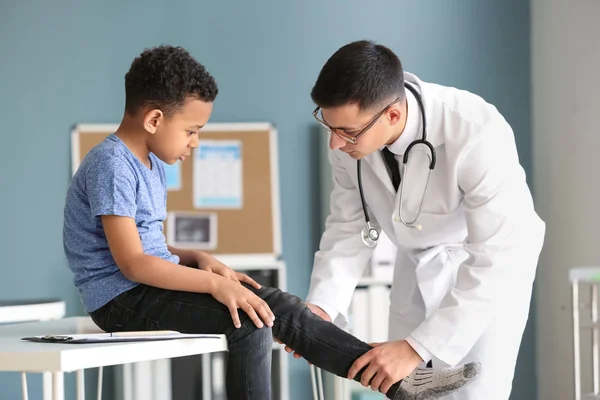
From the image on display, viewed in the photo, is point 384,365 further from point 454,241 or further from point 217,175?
point 217,175

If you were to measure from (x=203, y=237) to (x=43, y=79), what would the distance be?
923 mm

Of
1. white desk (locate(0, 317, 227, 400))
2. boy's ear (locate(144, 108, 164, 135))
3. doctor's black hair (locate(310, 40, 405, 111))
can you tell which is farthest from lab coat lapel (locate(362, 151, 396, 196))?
white desk (locate(0, 317, 227, 400))

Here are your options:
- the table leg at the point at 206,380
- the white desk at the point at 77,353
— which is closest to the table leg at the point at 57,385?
the white desk at the point at 77,353

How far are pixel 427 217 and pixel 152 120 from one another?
2.01 ft

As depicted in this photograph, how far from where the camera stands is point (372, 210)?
1.88m

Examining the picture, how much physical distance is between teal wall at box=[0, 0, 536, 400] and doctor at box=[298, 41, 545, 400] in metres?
1.60

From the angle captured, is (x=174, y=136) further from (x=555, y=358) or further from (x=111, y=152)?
(x=555, y=358)

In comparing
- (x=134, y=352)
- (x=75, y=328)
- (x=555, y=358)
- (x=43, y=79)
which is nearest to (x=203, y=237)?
(x=43, y=79)

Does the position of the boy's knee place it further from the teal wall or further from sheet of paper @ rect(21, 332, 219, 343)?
the teal wall

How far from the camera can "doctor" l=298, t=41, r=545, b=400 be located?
5.19 ft

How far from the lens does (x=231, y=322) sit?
1353mm

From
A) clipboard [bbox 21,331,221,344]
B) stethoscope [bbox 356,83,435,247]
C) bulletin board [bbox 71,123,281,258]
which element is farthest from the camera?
bulletin board [bbox 71,123,281,258]

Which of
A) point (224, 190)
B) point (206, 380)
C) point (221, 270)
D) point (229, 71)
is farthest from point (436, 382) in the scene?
point (229, 71)

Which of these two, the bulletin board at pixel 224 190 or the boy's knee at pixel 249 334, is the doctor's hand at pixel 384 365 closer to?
the boy's knee at pixel 249 334
